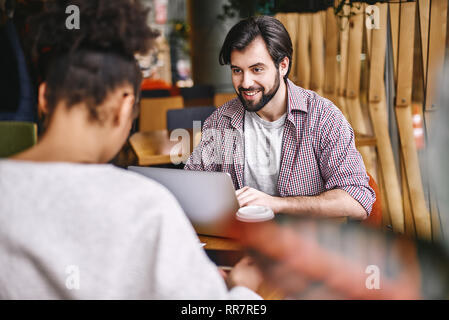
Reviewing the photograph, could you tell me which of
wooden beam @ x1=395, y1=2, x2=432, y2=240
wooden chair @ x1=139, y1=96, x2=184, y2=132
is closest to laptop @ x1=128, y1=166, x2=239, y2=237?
wooden beam @ x1=395, y1=2, x2=432, y2=240

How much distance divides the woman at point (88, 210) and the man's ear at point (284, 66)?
1.34m

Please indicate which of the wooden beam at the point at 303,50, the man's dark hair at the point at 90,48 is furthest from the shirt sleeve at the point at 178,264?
the wooden beam at the point at 303,50

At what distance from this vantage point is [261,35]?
6.60ft

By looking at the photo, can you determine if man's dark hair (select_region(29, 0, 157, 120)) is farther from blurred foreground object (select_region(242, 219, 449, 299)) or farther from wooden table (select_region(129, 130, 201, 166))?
wooden table (select_region(129, 130, 201, 166))

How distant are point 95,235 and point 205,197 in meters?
0.61

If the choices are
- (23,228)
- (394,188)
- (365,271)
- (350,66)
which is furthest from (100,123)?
(350,66)

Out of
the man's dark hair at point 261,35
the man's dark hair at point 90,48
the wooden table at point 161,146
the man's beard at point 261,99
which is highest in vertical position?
the man's dark hair at point 261,35

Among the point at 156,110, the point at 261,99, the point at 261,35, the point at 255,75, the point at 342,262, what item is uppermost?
the point at 261,35

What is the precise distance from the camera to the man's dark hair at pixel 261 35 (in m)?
2.00

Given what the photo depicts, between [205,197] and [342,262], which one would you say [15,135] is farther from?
[342,262]

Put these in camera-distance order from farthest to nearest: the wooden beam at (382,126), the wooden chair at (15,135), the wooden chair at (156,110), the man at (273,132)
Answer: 1. the wooden chair at (156,110)
2. the wooden beam at (382,126)
3. the wooden chair at (15,135)
4. the man at (273,132)

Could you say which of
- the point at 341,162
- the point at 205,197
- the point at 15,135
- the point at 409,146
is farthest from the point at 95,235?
the point at 409,146

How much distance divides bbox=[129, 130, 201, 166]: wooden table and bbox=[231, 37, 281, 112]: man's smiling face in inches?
33.6

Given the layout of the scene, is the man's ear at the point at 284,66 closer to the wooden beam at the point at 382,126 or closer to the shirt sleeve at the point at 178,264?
the wooden beam at the point at 382,126
